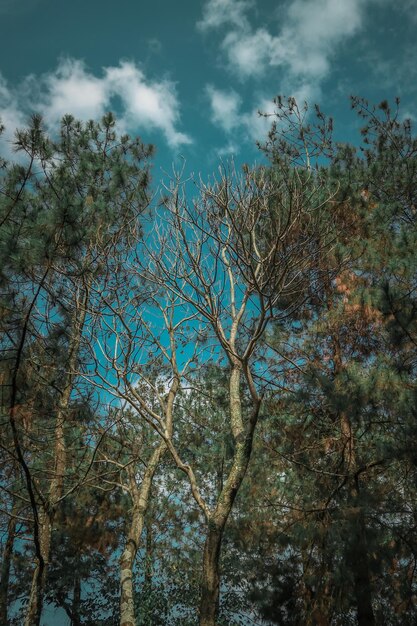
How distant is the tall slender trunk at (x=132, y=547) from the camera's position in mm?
4660

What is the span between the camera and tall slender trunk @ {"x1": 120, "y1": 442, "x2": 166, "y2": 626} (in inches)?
183

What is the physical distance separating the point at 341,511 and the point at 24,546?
10.2 meters

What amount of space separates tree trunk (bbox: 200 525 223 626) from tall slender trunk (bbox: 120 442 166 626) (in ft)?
3.95

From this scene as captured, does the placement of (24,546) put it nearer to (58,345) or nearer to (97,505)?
(97,505)

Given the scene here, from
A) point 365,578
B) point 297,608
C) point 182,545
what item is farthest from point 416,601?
point 182,545

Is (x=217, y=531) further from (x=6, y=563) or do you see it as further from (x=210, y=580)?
(x=6, y=563)

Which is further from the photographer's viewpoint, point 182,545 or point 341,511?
point 182,545

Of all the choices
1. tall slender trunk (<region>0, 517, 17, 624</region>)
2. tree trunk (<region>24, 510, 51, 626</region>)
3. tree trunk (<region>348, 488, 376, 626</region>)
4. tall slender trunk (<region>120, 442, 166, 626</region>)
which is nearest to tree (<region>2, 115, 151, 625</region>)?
tree trunk (<region>24, 510, 51, 626</region>)

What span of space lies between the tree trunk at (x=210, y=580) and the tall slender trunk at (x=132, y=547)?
1205 mm

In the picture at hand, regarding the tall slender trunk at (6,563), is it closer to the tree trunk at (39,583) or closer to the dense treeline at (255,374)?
the dense treeline at (255,374)

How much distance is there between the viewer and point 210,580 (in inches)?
153

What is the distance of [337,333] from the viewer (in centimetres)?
627

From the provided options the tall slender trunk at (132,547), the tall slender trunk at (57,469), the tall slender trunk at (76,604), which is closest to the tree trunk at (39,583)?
the tall slender trunk at (57,469)

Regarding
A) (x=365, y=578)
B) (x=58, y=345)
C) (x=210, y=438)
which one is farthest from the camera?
(x=210, y=438)
